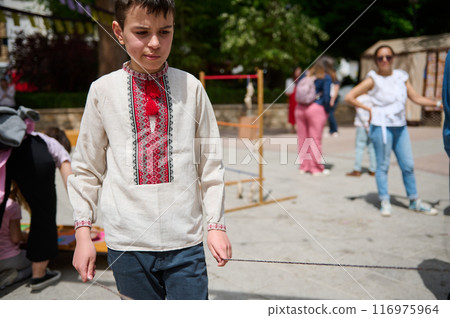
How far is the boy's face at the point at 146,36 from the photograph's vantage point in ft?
4.61

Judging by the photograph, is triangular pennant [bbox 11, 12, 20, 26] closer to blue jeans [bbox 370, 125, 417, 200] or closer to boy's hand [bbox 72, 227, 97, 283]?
blue jeans [bbox 370, 125, 417, 200]

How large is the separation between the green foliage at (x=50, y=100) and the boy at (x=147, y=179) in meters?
11.1

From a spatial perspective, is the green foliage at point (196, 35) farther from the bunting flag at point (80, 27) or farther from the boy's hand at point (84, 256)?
the boy's hand at point (84, 256)

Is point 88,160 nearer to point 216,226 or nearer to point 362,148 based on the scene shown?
point 216,226

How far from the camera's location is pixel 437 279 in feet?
9.77

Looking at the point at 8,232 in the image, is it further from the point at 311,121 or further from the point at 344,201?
the point at 311,121

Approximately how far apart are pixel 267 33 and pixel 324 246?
1151cm

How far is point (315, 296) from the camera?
274 cm

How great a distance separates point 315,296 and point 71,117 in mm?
10577

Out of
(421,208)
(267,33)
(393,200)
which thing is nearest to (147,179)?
(421,208)

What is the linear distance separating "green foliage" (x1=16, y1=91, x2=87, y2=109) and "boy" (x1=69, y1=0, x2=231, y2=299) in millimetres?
11140

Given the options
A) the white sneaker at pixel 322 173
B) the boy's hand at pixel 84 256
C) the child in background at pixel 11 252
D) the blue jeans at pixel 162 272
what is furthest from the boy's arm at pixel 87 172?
the white sneaker at pixel 322 173

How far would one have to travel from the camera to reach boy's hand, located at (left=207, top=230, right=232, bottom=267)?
1502 millimetres

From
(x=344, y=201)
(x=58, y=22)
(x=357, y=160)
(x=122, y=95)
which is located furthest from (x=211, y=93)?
(x=122, y=95)
